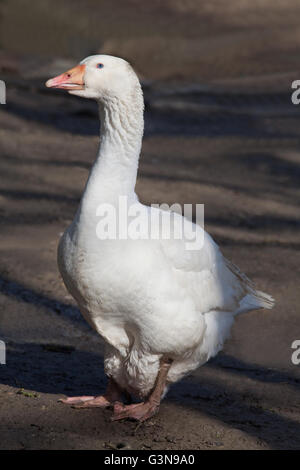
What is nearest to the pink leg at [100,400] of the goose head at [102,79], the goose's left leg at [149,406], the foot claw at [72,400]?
the foot claw at [72,400]

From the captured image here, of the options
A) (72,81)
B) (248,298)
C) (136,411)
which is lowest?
(136,411)

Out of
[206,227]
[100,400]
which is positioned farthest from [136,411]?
[206,227]

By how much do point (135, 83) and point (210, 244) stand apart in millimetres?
1254

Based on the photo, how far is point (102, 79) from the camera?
4.26 meters

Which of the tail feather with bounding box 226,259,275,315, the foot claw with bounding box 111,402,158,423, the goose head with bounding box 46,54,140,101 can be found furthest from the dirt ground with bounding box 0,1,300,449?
the goose head with bounding box 46,54,140,101

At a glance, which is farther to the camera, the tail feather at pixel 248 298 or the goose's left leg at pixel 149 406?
the tail feather at pixel 248 298

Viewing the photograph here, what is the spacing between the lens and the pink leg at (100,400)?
4.77m

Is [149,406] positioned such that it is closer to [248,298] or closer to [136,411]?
[136,411]

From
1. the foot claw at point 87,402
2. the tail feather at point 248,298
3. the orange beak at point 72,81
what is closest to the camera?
the orange beak at point 72,81

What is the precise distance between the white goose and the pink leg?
13mm

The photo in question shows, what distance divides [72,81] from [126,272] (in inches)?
45.1

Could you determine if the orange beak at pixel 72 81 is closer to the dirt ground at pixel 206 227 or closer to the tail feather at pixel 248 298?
the tail feather at pixel 248 298

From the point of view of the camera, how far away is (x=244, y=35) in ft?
69.0

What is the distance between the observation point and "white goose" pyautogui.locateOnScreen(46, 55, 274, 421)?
4.19m
